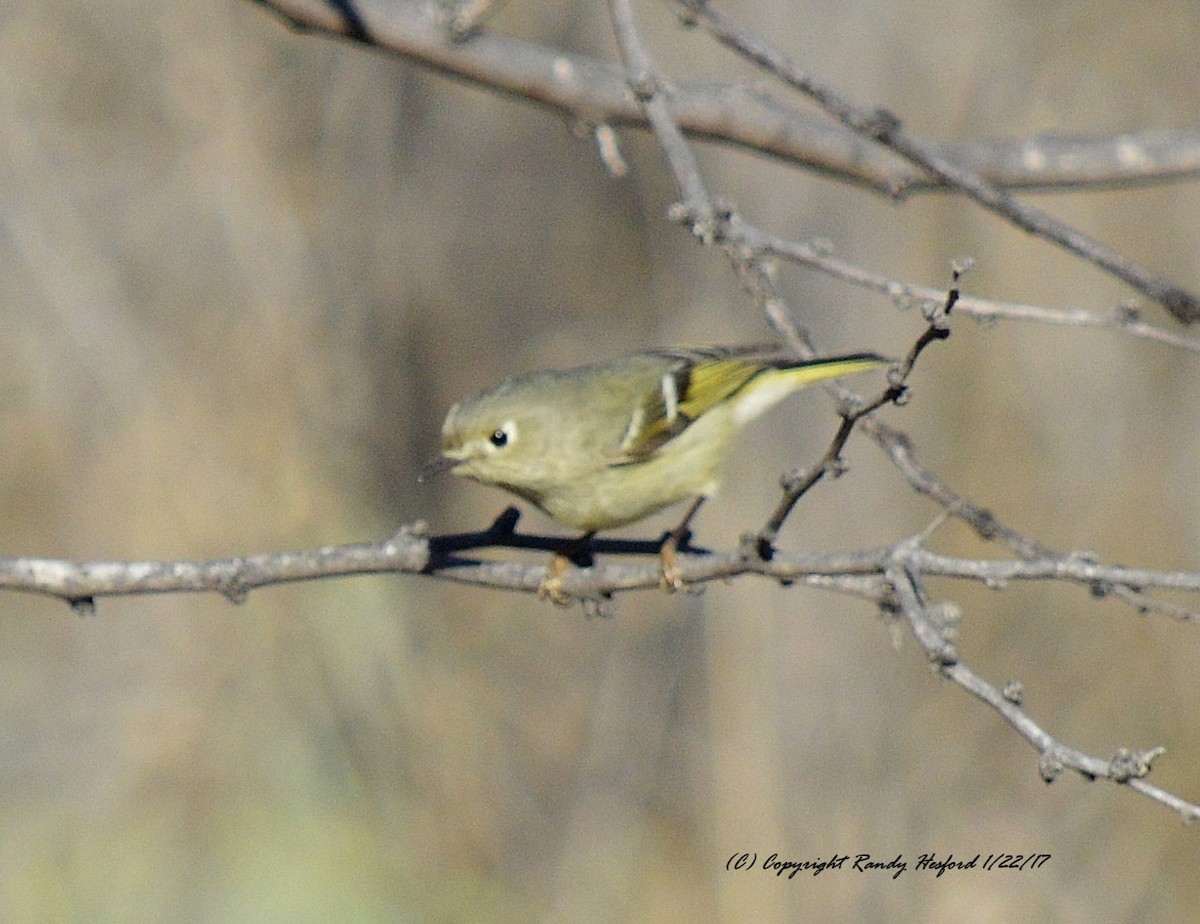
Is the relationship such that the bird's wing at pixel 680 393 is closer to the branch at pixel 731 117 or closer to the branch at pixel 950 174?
the branch at pixel 731 117

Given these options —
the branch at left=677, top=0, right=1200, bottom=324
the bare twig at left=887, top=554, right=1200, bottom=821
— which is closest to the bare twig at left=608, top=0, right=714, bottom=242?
the branch at left=677, top=0, right=1200, bottom=324

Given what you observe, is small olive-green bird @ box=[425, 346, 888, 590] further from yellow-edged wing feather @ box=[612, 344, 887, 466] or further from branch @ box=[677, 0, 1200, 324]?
branch @ box=[677, 0, 1200, 324]

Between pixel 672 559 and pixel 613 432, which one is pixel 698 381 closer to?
pixel 613 432

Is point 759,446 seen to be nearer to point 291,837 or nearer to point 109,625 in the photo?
point 291,837

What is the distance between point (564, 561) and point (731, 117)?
1.47m

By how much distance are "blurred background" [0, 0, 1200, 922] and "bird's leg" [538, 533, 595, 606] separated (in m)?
2.80

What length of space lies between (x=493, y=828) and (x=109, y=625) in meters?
2.34

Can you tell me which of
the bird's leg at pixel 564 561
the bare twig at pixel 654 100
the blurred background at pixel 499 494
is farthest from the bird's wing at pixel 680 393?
the blurred background at pixel 499 494

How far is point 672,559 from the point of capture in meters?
2.61

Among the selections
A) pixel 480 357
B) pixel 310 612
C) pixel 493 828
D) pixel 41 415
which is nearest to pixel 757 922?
pixel 493 828
